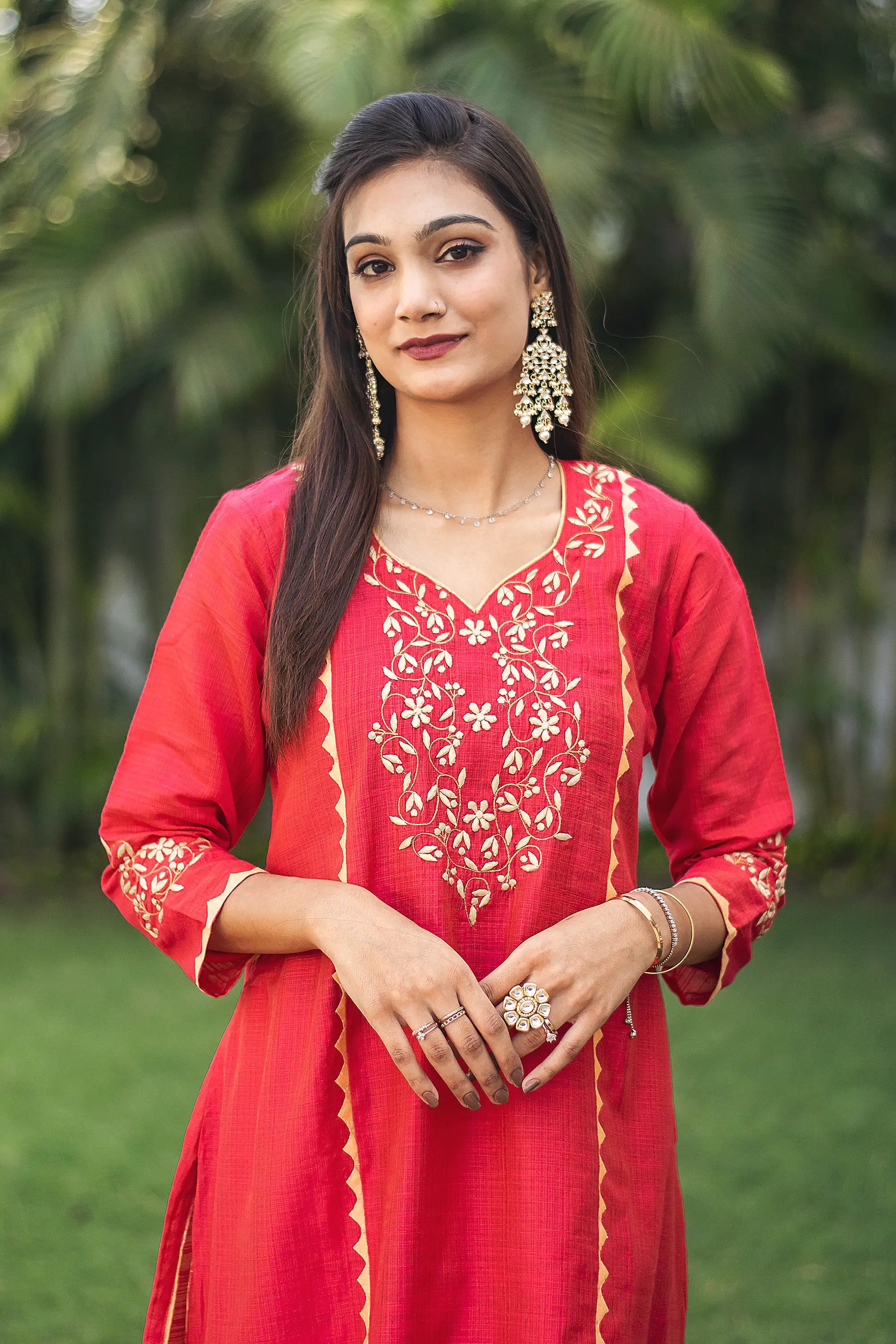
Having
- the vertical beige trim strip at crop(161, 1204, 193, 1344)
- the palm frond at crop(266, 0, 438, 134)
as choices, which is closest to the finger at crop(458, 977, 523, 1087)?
the vertical beige trim strip at crop(161, 1204, 193, 1344)

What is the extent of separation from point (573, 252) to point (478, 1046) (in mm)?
3203

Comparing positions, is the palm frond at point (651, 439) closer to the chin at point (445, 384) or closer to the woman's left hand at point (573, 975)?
the chin at point (445, 384)

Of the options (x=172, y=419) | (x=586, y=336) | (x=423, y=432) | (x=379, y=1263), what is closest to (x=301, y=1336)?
(x=379, y=1263)

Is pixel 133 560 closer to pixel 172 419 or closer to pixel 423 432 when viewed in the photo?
pixel 172 419

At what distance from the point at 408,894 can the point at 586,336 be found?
0.67 metres

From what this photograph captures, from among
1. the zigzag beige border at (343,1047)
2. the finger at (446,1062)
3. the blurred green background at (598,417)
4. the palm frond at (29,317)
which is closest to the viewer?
the finger at (446,1062)

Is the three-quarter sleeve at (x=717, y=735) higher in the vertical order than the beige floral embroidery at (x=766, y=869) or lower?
higher

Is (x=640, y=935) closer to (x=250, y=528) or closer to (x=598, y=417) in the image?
(x=250, y=528)

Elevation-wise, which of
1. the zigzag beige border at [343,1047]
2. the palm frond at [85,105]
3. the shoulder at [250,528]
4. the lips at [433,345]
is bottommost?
the zigzag beige border at [343,1047]

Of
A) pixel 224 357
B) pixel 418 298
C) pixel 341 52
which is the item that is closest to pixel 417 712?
pixel 418 298

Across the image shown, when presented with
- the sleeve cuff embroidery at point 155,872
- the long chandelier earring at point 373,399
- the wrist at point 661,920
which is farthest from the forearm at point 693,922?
the long chandelier earring at point 373,399

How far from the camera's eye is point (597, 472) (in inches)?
60.7

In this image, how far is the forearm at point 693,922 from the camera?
1.36m

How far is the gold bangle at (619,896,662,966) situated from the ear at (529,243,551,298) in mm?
657
